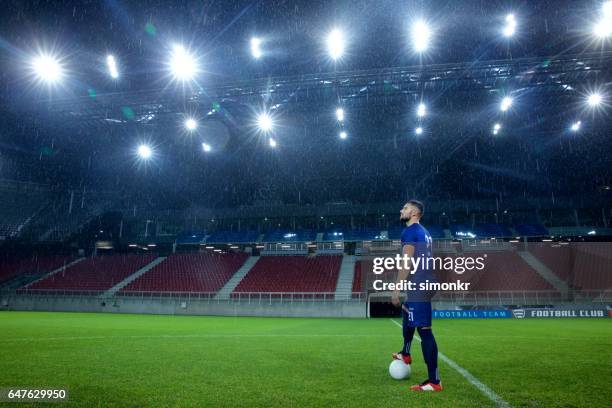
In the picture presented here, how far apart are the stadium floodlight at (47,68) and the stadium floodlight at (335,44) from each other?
10500 millimetres

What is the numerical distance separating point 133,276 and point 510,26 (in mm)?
29869

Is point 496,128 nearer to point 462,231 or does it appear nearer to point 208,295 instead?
point 462,231

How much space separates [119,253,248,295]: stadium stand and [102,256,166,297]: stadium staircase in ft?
1.52

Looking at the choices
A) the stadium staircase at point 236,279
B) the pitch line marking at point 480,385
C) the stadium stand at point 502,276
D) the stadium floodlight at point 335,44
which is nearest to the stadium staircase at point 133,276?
the stadium staircase at point 236,279

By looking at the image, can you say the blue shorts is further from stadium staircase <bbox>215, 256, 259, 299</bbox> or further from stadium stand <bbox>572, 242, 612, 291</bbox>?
stadium stand <bbox>572, 242, 612, 291</bbox>

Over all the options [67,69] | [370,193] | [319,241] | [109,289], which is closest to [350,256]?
[319,241]

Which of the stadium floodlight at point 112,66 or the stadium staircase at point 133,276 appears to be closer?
the stadium floodlight at point 112,66

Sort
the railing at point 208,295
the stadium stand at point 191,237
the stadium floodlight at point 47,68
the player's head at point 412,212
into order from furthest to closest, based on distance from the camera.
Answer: the stadium stand at point 191,237, the railing at point 208,295, the stadium floodlight at point 47,68, the player's head at point 412,212

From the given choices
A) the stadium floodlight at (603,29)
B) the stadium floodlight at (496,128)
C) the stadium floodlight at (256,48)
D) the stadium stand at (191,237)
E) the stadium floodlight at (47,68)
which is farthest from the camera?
the stadium stand at (191,237)

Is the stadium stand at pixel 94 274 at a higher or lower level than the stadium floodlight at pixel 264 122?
lower

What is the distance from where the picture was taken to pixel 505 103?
17641 millimetres

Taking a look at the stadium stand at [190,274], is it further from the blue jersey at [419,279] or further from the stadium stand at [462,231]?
the blue jersey at [419,279]

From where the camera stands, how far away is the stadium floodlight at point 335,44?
12.6m

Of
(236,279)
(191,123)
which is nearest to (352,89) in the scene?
(191,123)
